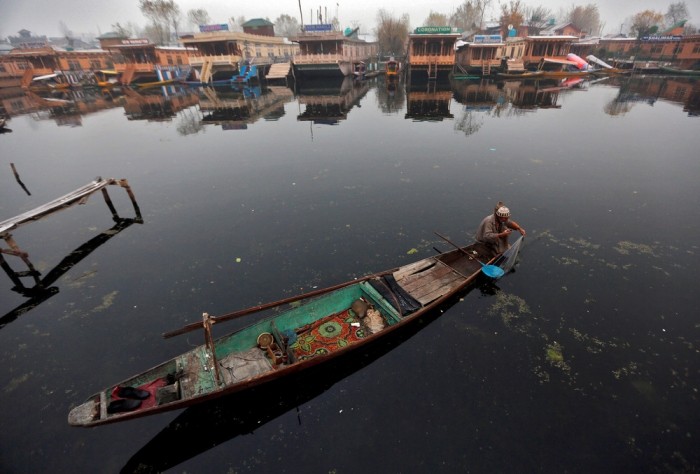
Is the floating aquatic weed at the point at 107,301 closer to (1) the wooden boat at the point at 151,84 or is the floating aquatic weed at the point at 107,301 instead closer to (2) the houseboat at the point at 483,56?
(1) the wooden boat at the point at 151,84

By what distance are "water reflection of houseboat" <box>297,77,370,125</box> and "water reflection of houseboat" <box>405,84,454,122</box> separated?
728cm

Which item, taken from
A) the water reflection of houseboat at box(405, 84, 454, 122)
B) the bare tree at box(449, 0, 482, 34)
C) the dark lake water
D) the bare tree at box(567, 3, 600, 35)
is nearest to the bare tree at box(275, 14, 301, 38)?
the bare tree at box(449, 0, 482, 34)

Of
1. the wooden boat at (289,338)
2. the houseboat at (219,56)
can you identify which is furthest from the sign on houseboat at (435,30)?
the wooden boat at (289,338)

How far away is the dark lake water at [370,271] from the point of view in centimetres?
645

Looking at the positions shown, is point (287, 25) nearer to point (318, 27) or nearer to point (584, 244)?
point (318, 27)

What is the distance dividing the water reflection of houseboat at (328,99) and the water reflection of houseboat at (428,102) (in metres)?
7.28

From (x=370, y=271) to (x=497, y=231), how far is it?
475 cm

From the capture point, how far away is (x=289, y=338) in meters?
7.91

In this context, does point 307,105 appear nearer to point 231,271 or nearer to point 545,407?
point 231,271

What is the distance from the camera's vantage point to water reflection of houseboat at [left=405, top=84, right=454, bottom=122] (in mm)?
31734

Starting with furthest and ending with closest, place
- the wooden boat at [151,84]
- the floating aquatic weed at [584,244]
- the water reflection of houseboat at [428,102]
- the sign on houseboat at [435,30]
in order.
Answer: the wooden boat at [151,84] < the sign on houseboat at [435,30] < the water reflection of houseboat at [428,102] < the floating aquatic weed at [584,244]

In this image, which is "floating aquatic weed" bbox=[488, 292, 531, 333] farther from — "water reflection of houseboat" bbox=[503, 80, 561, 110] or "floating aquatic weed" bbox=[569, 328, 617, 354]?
"water reflection of houseboat" bbox=[503, 80, 561, 110]

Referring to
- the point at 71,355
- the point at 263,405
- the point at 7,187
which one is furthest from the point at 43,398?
the point at 7,187

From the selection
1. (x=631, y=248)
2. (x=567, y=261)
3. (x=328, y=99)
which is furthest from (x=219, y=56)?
(x=631, y=248)
